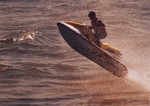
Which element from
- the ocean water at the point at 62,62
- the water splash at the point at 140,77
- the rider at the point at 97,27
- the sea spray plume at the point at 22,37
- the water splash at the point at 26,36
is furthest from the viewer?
the water splash at the point at 26,36

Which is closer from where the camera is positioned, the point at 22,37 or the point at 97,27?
the point at 97,27

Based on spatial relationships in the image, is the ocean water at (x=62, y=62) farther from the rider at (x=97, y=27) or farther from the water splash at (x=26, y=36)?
the rider at (x=97, y=27)

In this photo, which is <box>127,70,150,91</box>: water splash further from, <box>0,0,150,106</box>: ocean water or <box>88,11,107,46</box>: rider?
<box>88,11,107,46</box>: rider

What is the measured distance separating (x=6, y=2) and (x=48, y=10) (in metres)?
4.55

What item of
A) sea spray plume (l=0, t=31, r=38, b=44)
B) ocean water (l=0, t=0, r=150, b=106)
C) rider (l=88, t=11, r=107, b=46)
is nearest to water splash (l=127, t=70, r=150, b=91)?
ocean water (l=0, t=0, r=150, b=106)

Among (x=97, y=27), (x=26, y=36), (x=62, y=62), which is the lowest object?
(x=62, y=62)

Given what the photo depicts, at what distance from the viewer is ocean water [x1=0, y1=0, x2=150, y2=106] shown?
13328mm

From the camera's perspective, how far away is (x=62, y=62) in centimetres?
1744

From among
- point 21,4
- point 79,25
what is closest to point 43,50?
point 79,25

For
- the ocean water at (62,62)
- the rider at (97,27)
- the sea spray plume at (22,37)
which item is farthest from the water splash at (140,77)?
the sea spray plume at (22,37)

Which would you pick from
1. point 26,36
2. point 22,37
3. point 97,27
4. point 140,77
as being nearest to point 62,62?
point 140,77

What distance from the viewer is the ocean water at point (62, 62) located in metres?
13.3

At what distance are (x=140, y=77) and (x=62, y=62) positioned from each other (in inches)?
141

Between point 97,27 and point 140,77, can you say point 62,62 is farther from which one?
point 97,27
